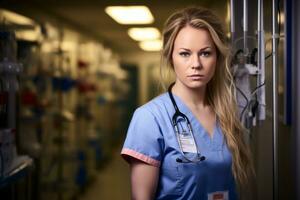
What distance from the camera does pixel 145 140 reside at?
4.33 feet

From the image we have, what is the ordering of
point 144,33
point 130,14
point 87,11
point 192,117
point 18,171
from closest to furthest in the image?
point 192,117 < point 18,171 < point 87,11 < point 130,14 < point 144,33

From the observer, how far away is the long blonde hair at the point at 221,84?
1331 mm

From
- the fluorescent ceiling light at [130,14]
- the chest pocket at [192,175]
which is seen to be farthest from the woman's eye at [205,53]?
the fluorescent ceiling light at [130,14]

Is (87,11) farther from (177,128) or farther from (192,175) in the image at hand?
(192,175)

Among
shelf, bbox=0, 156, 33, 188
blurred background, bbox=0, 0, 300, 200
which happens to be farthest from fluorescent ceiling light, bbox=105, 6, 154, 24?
shelf, bbox=0, 156, 33, 188

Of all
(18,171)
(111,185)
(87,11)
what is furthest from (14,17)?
(111,185)

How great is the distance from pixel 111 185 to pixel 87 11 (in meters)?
2.36

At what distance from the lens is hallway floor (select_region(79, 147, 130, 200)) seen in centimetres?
430

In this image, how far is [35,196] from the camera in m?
3.25

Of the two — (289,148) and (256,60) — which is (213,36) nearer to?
(256,60)

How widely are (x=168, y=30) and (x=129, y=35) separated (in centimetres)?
446

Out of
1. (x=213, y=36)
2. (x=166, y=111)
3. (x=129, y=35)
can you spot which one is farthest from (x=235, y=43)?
(x=129, y=35)

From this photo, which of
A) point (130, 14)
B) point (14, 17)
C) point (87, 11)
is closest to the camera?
point (14, 17)

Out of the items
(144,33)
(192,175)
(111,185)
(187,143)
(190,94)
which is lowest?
→ (111,185)
